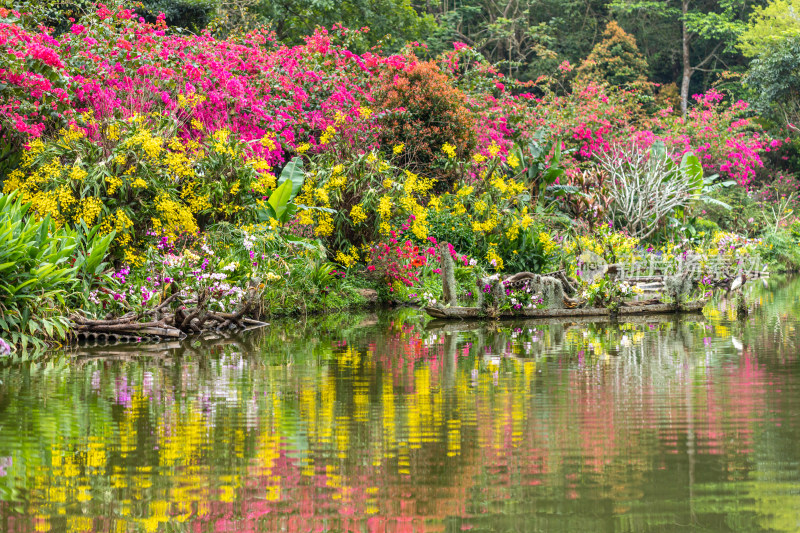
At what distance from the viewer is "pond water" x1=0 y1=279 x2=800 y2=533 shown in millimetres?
4188

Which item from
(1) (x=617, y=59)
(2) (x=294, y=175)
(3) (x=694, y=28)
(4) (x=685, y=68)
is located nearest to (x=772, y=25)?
(3) (x=694, y=28)

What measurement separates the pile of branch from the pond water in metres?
1.38

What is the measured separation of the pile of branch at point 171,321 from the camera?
38.1ft

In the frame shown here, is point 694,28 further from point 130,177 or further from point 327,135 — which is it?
point 130,177

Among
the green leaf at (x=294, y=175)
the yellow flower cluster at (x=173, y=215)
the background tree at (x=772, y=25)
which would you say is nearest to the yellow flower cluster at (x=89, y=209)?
the yellow flower cluster at (x=173, y=215)

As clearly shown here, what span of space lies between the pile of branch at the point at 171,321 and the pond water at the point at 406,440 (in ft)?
4.54

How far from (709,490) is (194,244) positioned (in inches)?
420

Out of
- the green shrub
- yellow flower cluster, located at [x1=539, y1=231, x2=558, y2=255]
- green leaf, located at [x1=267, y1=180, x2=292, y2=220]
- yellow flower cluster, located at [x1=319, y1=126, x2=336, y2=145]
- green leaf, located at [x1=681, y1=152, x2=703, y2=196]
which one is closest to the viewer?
the green shrub

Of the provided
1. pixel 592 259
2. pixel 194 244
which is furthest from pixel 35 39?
pixel 592 259

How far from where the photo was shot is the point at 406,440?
5.70m

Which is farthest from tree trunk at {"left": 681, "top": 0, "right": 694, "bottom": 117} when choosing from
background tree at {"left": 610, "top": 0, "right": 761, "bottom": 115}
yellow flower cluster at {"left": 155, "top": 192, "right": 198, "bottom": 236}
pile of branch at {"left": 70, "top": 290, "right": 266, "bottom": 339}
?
pile of branch at {"left": 70, "top": 290, "right": 266, "bottom": 339}

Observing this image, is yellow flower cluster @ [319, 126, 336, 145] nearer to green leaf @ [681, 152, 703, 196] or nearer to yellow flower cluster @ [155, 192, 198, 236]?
yellow flower cluster @ [155, 192, 198, 236]

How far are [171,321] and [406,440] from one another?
7.28 m

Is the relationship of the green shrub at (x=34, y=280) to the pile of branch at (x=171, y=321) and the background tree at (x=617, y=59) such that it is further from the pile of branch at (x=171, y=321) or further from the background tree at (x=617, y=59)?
the background tree at (x=617, y=59)
